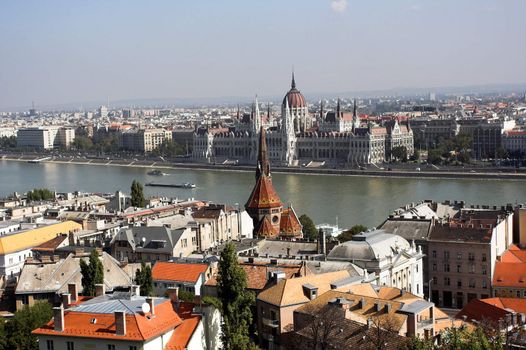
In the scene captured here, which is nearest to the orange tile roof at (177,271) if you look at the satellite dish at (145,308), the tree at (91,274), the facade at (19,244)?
the tree at (91,274)

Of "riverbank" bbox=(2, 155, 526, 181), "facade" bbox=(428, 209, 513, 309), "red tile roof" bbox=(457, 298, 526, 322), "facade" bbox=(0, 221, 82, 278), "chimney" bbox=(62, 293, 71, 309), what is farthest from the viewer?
"riverbank" bbox=(2, 155, 526, 181)

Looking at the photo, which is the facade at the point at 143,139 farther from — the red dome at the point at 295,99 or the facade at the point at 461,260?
the facade at the point at 461,260

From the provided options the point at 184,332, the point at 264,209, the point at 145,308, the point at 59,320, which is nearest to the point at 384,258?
the point at 264,209

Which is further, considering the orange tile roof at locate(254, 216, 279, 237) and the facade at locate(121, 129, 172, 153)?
the facade at locate(121, 129, 172, 153)

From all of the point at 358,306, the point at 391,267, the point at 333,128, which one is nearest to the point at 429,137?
the point at 333,128

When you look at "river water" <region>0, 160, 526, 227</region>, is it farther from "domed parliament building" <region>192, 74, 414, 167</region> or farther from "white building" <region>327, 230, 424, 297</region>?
"white building" <region>327, 230, 424, 297</region>

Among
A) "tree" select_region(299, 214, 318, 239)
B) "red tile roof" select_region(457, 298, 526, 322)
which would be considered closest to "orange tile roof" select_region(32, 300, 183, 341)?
"red tile roof" select_region(457, 298, 526, 322)

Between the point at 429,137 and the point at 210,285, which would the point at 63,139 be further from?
the point at 210,285

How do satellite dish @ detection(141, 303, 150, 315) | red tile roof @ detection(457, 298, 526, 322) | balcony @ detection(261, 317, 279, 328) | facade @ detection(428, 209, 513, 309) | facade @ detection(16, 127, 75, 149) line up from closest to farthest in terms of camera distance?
satellite dish @ detection(141, 303, 150, 315) → balcony @ detection(261, 317, 279, 328) → red tile roof @ detection(457, 298, 526, 322) → facade @ detection(428, 209, 513, 309) → facade @ detection(16, 127, 75, 149)
